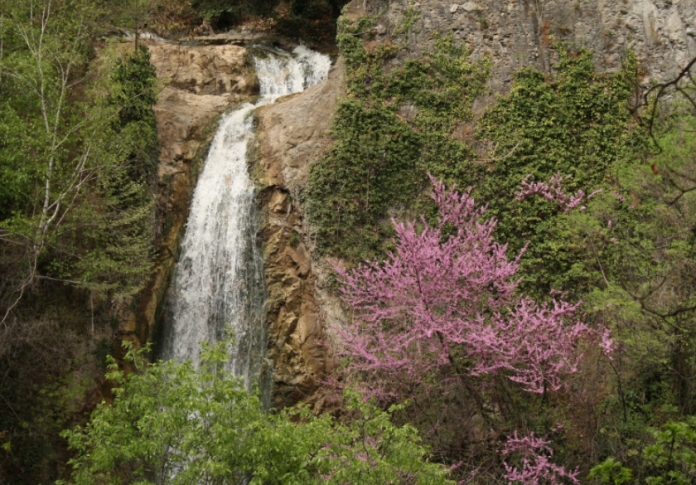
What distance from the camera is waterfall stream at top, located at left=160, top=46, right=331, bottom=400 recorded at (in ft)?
42.8

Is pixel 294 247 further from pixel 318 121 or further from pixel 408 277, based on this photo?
pixel 408 277

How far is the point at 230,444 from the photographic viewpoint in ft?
22.2

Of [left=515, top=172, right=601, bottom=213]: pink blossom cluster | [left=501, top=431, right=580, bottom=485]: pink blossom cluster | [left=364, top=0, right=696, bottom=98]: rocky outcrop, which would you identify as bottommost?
[left=501, top=431, right=580, bottom=485]: pink blossom cluster

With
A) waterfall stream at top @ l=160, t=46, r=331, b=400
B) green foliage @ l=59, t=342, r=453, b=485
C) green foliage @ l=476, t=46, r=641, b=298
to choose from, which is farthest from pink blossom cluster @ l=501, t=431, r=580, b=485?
waterfall stream at top @ l=160, t=46, r=331, b=400

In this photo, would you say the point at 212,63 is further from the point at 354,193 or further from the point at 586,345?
the point at 586,345

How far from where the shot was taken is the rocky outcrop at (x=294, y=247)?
1255 cm

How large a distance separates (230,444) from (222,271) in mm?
7384

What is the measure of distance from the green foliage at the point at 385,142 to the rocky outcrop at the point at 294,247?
50 cm

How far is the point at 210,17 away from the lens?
23562 mm

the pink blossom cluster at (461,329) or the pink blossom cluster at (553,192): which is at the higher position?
the pink blossom cluster at (553,192)

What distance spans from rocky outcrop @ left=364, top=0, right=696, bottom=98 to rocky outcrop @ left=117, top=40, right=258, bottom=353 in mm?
5770

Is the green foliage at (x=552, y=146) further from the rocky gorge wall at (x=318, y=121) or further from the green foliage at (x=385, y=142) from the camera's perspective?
the green foliage at (x=385, y=142)

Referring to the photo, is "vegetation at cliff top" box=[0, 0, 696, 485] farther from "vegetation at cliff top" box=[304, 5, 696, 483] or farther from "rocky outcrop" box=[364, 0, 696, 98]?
"rocky outcrop" box=[364, 0, 696, 98]

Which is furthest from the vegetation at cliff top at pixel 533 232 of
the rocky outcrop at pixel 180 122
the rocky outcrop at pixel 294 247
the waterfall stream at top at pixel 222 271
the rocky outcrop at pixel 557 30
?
the rocky outcrop at pixel 180 122
